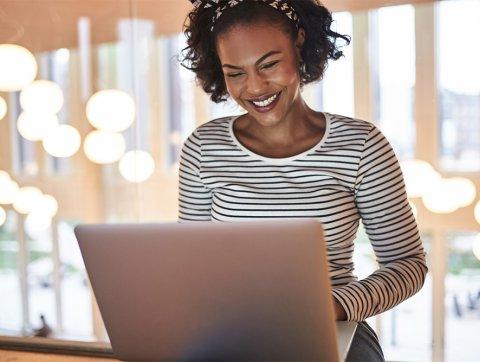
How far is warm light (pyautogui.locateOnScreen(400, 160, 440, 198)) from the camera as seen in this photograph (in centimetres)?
283

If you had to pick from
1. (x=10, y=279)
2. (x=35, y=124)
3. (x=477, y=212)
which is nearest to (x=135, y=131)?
(x=35, y=124)

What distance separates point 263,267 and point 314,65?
82 cm

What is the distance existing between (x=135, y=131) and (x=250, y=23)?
2.11m

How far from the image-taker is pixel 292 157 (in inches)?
55.2

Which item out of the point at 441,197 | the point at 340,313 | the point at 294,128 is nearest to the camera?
the point at 340,313

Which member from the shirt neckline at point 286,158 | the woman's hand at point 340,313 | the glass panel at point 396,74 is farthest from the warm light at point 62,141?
the woman's hand at point 340,313

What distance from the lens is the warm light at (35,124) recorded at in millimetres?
2910

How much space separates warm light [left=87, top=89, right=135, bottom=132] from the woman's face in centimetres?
186

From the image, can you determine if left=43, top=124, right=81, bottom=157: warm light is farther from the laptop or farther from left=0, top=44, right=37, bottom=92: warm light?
the laptop

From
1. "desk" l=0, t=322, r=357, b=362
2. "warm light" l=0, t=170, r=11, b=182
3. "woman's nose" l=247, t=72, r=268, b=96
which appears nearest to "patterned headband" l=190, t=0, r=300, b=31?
"woman's nose" l=247, t=72, r=268, b=96

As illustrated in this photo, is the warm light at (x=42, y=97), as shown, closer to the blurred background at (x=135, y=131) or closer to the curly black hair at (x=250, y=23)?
the blurred background at (x=135, y=131)

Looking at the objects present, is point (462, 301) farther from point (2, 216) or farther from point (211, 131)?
point (2, 216)

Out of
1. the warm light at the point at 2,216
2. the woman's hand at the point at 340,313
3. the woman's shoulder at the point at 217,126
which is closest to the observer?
the woman's hand at the point at 340,313

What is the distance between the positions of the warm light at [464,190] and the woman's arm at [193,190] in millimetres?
1594
